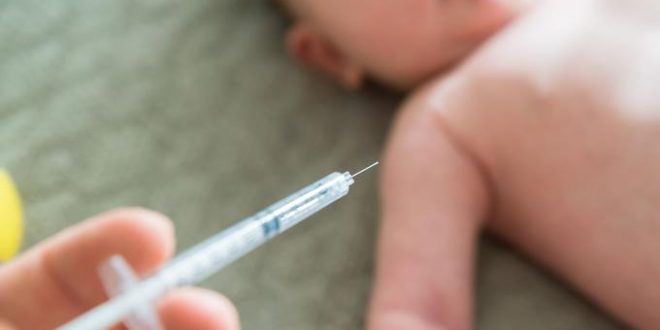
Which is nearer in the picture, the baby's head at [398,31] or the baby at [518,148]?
the baby at [518,148]

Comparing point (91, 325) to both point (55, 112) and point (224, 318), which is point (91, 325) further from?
point (55, 112)

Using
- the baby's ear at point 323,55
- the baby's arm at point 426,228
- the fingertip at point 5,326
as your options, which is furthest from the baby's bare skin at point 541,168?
the fingertip at point 5,326

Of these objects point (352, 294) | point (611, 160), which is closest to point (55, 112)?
point (352, 294)

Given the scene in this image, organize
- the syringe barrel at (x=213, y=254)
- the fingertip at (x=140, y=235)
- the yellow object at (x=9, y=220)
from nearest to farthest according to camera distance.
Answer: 1. the syringe barrel at (x=213, y=254)
2. the fingertip at (x=140, y=235)
3. the yellow object at (x=9, y=220)

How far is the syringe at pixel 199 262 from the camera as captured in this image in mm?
532

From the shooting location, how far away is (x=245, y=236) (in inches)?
22.0

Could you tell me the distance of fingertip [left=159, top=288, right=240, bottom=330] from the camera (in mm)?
613

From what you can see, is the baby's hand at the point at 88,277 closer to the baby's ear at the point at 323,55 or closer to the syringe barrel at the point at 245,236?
the syringe barrel at the point at 245,236

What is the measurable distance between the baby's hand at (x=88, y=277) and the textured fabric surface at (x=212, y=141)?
0.16 metres

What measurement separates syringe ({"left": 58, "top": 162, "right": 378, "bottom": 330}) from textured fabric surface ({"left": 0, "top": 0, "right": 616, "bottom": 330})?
0.75 ft

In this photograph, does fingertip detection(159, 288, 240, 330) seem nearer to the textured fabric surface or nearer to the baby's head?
the textured fabric surface

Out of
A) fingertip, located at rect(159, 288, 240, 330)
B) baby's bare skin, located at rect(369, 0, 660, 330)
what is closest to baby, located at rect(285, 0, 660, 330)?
baby's bare skin, located at rect(369, 0, 660, 330)

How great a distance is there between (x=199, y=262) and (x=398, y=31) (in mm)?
395

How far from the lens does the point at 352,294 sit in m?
0.79
